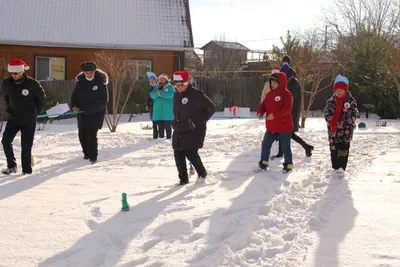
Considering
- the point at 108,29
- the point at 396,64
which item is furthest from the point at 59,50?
the point at 396,64

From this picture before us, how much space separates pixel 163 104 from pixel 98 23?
12.1 m

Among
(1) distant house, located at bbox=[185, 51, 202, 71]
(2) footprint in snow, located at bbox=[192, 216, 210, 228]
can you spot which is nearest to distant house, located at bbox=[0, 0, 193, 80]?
(2) footprint in snow, located at bbox=[192, 216, 210, 228]

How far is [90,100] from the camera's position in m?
7.37

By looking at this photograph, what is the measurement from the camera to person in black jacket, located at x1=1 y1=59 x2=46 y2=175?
6.34 m

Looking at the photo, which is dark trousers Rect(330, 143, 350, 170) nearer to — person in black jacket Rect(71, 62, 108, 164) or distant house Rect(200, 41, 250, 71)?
person in black jacket Rect(71, 62, 108, 164)

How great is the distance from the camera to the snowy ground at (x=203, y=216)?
3.41 meters

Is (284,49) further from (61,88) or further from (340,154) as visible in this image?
(340,154)

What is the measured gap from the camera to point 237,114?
17969mm

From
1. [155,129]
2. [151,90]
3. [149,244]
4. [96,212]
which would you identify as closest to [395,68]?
[151,90]

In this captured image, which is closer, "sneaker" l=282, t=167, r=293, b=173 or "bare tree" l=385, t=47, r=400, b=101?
"sneaker" l=282, t=167, r=293, b=173

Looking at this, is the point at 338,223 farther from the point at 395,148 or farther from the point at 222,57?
the point at 222,57

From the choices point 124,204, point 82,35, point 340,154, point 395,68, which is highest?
point 82,35

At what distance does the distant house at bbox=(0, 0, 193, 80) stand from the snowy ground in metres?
13.7

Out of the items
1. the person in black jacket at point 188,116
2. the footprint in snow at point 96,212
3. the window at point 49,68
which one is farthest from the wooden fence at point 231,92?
the footprint in snow at point 96,212
